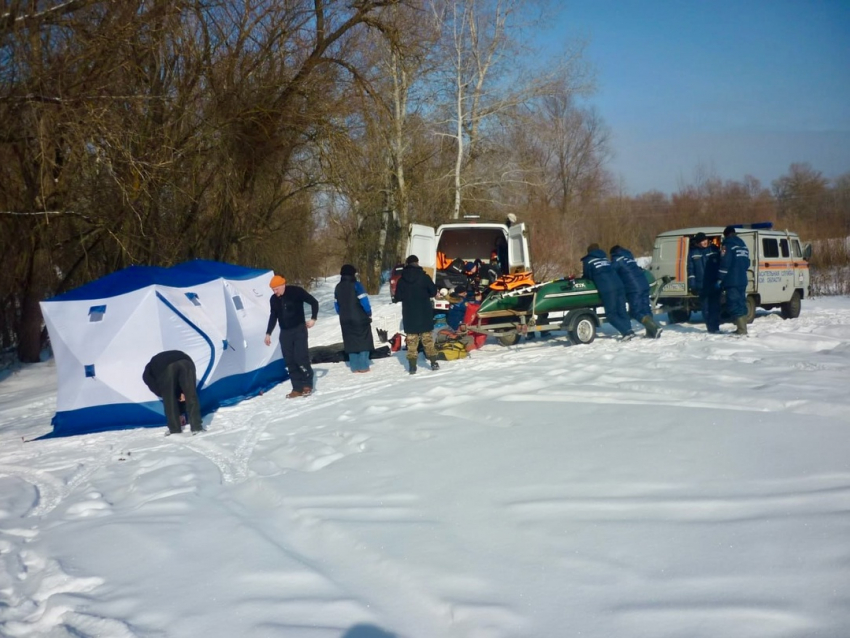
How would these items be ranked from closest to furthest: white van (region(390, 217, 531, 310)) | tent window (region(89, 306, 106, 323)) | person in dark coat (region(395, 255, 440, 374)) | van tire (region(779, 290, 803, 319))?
tent window (region(89, 306, 106, 323))
person in dark coat (region(395, 255, 440, 374))
white van (region(390, 217, 531, 310))
van tire (region(779, 290, 803, 319))

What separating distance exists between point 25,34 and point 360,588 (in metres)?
10.4

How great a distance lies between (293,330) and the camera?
33.5 feet

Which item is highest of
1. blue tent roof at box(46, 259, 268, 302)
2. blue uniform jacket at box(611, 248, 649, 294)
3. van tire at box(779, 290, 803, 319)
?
blue tent roof at box(46, 259, 268, 302)

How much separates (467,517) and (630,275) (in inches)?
319

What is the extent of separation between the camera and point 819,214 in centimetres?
3991

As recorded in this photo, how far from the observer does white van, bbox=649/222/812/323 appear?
13.5 metres

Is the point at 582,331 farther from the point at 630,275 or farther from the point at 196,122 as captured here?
the point at 196,122

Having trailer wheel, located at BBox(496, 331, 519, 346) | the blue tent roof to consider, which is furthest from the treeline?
trailer wheel, located at BBox(496, 331, 519, 346)

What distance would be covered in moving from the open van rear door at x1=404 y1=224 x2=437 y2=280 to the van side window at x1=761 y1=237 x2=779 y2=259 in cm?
652

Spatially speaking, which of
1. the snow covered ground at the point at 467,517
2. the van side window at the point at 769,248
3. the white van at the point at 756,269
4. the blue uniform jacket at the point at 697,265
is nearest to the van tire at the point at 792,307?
the white van at the point at 756,269

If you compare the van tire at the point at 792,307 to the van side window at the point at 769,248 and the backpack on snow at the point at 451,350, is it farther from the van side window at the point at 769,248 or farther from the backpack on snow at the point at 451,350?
the backpack on snow at the point at 451,350

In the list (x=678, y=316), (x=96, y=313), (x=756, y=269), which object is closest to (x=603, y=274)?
(x=678, y=316)

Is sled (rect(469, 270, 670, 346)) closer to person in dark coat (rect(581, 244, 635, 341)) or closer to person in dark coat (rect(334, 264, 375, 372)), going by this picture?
person in dark coat (rect(581, 244, 635, 341))

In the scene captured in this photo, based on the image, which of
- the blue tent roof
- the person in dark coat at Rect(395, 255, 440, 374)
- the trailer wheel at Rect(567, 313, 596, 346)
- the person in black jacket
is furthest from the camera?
the trailer wheel at Rect(567, 313, 596, 346)
